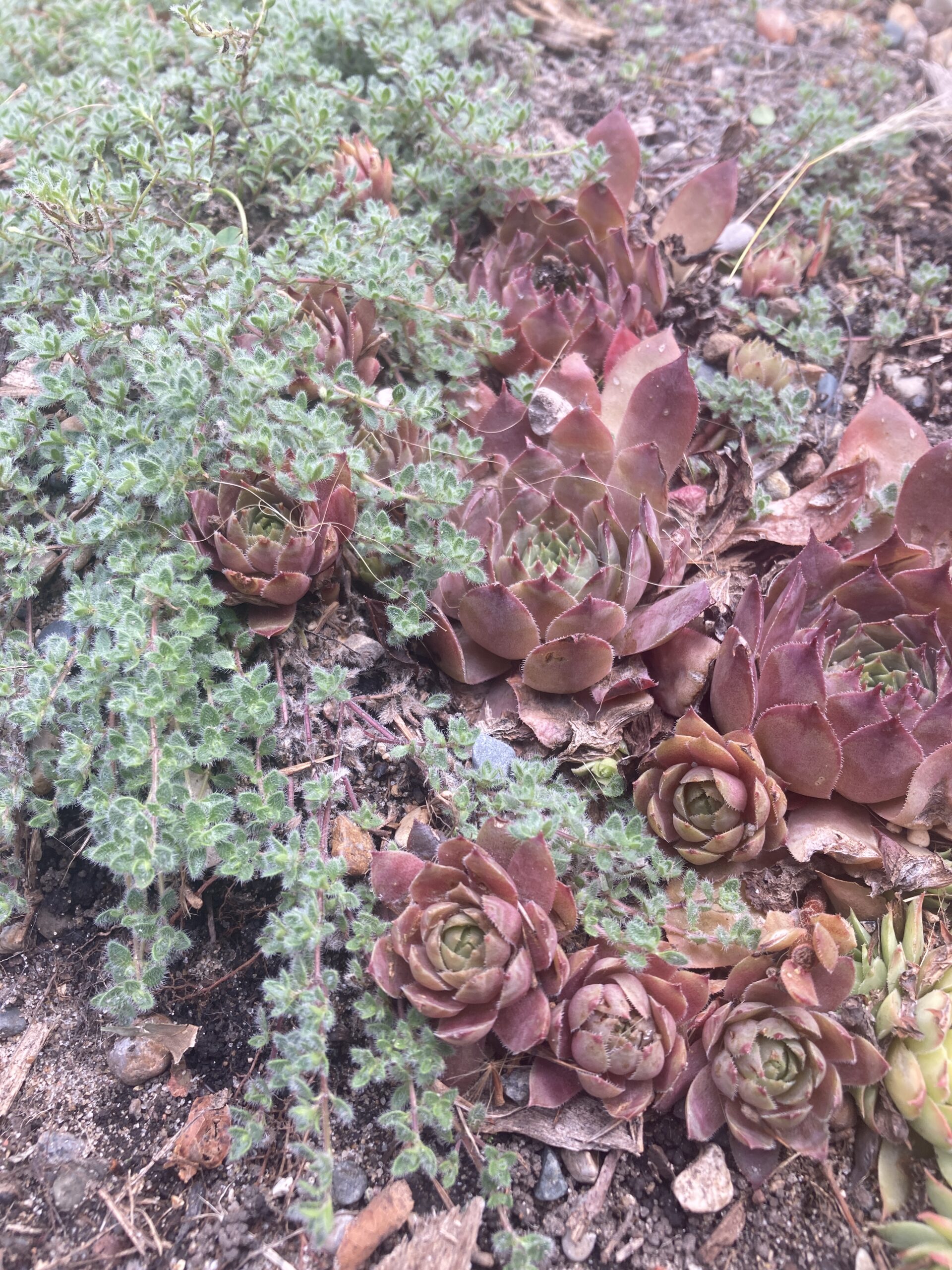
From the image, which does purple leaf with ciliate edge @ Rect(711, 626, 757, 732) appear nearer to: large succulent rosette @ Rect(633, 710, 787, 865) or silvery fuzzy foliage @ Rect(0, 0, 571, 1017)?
large succulent rosette @ Rect(633, 710, 787, 865)

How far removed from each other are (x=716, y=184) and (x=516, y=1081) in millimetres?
2957

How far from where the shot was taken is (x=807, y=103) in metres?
3.69

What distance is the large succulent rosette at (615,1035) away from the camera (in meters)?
1.73

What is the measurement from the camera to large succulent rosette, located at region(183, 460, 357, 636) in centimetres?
209

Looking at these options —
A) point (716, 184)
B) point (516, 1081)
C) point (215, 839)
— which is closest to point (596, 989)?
point (516, 1081)

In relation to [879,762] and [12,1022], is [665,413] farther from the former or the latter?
[12,1022]

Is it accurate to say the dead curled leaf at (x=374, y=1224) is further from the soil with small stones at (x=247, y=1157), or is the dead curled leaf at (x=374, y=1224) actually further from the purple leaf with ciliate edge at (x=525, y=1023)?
the purple leaf with ciliate edge at (x=525, y=1023)

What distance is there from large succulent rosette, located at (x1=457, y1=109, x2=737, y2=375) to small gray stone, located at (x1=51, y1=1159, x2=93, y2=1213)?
233cm

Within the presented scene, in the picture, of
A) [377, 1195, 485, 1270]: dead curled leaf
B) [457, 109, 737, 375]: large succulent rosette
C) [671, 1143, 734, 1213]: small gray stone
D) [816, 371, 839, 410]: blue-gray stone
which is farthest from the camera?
[816, 371, 839, 410]: blue-gray stone

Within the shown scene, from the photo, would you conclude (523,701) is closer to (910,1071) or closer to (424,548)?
(424,548)

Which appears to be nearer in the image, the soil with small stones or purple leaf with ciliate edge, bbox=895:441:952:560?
the soil with small stones

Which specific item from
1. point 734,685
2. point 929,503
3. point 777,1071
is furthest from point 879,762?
point 929,503

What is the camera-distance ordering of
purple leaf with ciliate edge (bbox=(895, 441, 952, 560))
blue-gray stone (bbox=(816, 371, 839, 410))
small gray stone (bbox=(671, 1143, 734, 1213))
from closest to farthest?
small gray stone (bbox=(671, 1143, 734, 1213)) < purple leaf with ciliate edge (bbox=(895, 441, 952, 560)) < blue-gray stone (bbox=(816, 371, 839, 410))

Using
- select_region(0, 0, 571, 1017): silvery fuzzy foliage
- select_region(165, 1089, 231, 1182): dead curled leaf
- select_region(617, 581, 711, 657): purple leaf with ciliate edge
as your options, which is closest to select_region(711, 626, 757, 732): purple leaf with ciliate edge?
select_region(617, 581, 711, 657): purple leaf with ciliate edge
